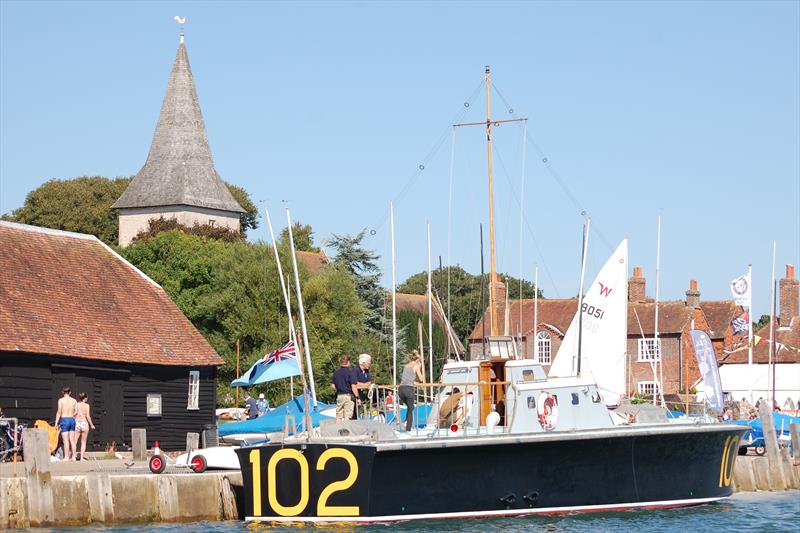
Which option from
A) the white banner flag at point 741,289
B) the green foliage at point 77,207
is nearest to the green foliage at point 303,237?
the green foliage at point 77,207

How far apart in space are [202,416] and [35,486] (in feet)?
60.0

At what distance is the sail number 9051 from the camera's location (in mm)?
23359

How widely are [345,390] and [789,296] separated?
5051 centimetres

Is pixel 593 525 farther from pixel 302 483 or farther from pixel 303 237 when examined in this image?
pixel 303 237

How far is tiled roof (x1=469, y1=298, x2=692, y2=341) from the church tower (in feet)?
66.2

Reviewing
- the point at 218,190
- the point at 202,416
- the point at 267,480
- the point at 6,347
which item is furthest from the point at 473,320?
the point at 267,480

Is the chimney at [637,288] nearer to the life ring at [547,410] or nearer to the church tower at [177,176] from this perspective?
the church tower at [177,176]

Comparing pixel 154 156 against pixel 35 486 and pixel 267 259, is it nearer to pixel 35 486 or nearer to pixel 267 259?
pixel 267 259

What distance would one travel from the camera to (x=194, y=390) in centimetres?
4050

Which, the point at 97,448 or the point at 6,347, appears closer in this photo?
the point at 6,347

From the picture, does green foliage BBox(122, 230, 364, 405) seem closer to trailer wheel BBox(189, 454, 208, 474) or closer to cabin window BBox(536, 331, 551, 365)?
cabin window BBox(536, 331, 551, 365)

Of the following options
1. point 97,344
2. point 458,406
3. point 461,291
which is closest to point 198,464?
point 458,406

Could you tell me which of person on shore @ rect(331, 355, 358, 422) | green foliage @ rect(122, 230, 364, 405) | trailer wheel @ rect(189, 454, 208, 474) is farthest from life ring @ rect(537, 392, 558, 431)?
green foliage @ rect(122, 230, 364, 405)

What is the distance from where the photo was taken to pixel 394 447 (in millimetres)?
23250
